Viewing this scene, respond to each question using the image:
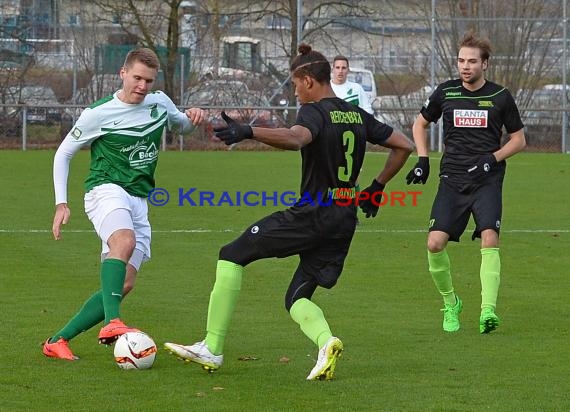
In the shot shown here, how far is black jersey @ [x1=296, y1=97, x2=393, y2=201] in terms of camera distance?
648 centimetres

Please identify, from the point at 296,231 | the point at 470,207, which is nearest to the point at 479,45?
the point at 470,207

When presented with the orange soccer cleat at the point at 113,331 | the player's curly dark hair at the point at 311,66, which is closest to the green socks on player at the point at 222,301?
the orange soccer cleat at the point at 113,331

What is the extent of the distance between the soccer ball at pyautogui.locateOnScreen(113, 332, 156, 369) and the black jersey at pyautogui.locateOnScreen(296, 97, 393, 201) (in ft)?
3.85

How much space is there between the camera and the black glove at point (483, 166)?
8.42 metres

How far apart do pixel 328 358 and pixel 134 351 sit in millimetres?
1072

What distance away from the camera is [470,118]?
8617 mm

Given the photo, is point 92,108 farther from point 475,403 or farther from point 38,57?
point 38,57

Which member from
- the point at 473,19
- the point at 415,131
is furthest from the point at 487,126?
the point at 473,19

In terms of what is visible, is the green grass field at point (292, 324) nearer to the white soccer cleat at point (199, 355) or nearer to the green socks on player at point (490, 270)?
the white soccer cleat at point (199, 355)

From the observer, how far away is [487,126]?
8.60 meters

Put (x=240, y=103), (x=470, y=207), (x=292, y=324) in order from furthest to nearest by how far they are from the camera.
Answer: (x=240, y=103)
(x=470, y=207)
(x=292, y=324)

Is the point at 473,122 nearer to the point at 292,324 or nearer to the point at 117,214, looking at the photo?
the point at 292,324

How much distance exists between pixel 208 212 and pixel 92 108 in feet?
31.0

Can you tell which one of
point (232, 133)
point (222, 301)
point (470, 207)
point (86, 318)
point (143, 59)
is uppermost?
point (143, 59)
